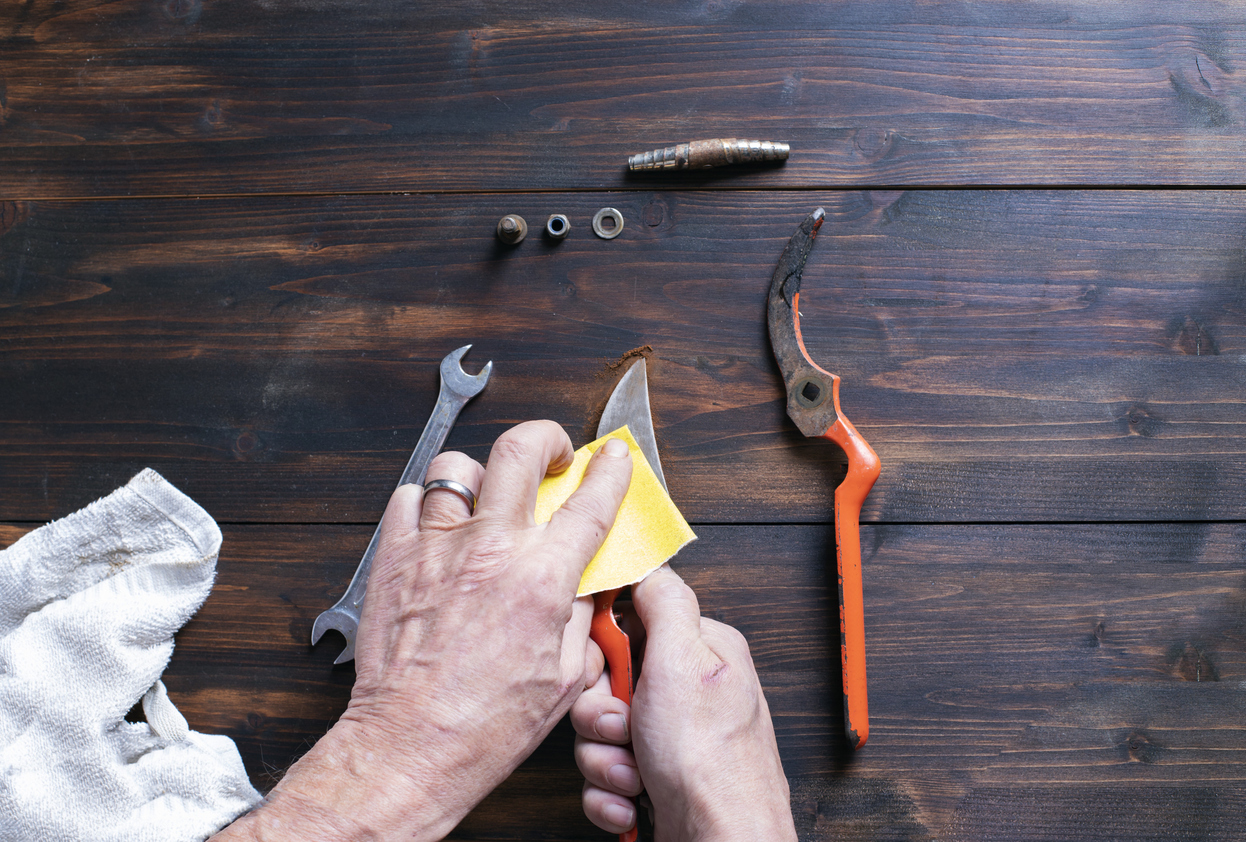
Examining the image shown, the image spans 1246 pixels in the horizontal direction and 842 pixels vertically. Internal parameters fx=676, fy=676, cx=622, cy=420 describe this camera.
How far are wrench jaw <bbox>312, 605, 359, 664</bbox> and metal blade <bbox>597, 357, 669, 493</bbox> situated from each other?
1.24 ft

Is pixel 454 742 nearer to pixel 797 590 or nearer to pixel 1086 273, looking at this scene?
pixel 797 590

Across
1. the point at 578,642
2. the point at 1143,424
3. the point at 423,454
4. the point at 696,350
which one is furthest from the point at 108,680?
the point at 1143,424

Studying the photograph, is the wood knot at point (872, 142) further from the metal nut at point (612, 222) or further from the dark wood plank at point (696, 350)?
the metal nut at point (612, 222)

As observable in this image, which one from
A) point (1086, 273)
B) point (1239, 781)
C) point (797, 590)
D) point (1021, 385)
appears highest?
point (1086, 273)

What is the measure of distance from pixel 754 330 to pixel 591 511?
13.4 inches

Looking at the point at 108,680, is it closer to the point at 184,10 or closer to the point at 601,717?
the point at 601,717

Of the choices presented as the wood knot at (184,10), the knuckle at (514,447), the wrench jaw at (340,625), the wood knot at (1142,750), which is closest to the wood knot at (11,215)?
the wood knot at (184,10)

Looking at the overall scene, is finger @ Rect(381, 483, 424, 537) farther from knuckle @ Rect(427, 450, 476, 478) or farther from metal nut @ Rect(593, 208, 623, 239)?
metal nut @ Rect(593, 208, 623, 239)

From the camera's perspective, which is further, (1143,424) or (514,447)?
(1143,424)

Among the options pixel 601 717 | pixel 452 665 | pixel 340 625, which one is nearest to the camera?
pixel 452 665

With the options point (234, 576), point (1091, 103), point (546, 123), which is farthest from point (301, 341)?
point (1091, 103)

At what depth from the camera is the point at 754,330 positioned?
848 mm

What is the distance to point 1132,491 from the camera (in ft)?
2.75

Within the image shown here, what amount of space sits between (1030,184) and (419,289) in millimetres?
791
